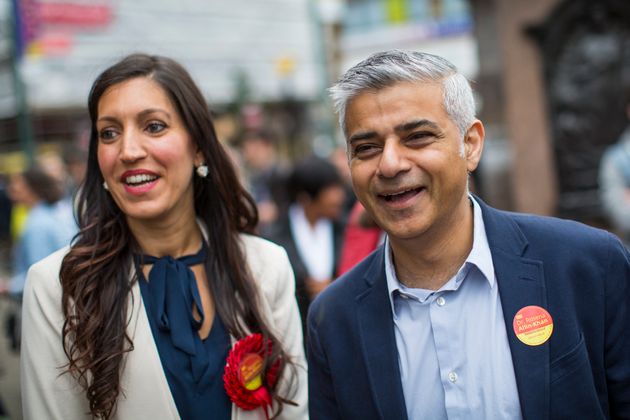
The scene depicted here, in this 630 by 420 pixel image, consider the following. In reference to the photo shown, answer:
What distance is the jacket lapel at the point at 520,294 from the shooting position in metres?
1.92

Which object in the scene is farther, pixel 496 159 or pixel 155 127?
pixel 496 159

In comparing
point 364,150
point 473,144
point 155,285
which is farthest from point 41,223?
point 473,144

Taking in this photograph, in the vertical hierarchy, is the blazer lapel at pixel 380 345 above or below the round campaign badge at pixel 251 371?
above

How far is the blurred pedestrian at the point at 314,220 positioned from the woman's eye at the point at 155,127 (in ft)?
8.16

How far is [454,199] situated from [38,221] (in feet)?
16.0

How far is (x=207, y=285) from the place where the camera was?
2762 millimetres

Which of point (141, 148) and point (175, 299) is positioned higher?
point (141, 148)

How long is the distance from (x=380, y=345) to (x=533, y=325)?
44 centimetres

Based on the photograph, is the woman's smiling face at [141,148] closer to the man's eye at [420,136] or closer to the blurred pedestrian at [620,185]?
the man's eye at [420,136]

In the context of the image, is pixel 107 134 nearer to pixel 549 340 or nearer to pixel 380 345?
pixel 380 345

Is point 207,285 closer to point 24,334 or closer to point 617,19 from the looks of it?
point 24,334

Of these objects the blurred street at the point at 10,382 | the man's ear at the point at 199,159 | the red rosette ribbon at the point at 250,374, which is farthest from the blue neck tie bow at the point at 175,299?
the blurred street at the point at 10,382

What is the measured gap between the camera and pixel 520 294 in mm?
2031

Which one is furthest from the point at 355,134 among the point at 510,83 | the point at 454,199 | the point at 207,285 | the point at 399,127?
the point at 510,83
